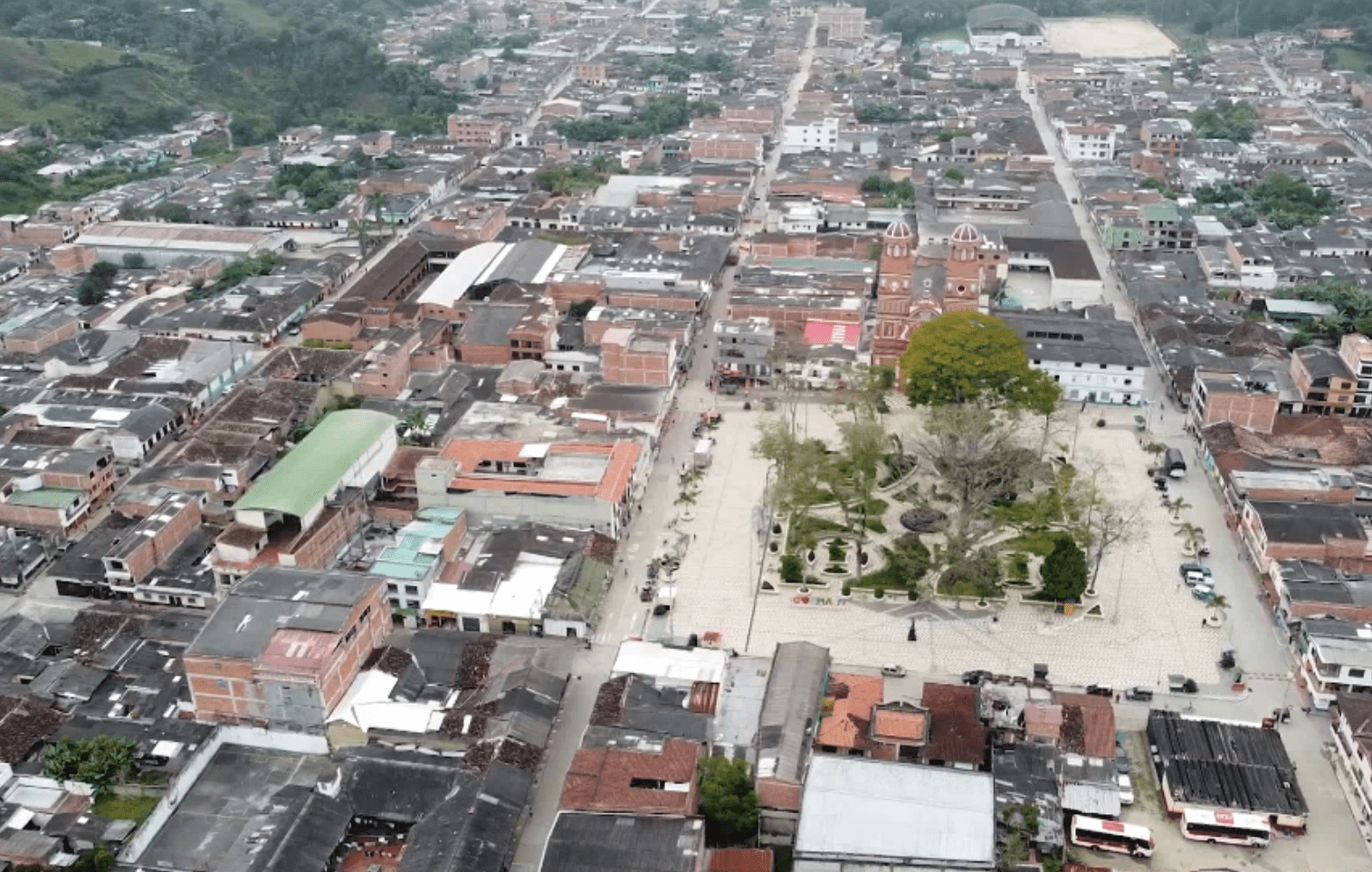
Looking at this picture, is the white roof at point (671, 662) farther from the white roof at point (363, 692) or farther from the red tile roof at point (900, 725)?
the white roof at point (363, 692)

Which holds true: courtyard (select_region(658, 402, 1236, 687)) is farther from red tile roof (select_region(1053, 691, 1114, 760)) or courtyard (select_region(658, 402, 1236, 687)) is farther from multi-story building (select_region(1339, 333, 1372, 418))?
multi-story building (select_region(1339, 333, 1372, 418))

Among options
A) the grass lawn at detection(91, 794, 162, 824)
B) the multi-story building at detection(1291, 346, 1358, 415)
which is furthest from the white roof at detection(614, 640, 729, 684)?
the multi-story building at detection(1291, 346, 1358, 415)

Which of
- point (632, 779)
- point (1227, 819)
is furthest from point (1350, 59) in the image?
point (632, 779)

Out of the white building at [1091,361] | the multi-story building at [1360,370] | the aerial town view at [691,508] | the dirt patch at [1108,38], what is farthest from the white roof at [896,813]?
the dirt patch at [1108,38]

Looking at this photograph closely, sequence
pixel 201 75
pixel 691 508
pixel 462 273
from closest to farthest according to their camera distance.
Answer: pixel 691 508 < pixel 462 273 < pixel 201 75

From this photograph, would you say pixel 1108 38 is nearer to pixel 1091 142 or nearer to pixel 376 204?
pixel 1091 142

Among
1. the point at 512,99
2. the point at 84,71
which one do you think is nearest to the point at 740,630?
the point at 512,99
